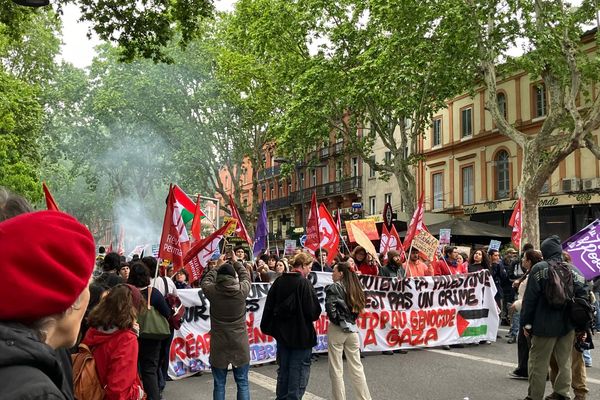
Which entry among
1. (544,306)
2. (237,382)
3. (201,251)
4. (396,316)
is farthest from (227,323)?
(396,316)

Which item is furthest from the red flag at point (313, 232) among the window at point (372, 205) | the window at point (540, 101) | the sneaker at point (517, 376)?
the window at point (372, 205)

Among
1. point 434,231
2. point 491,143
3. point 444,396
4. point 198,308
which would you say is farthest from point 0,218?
point 491,143

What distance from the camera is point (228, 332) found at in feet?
21.1

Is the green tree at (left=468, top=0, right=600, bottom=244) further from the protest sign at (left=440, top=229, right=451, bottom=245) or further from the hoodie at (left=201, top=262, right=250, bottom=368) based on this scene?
the hoodie at (left=201, top=262, right=250, bottom=368)

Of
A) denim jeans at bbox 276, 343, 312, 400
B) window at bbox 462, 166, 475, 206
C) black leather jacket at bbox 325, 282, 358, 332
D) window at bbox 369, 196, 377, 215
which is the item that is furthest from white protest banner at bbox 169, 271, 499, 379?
window at bbox 369, 196, 377, 215

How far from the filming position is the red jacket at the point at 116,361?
4016 millimetres

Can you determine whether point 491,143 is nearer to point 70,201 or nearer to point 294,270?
point 294,270

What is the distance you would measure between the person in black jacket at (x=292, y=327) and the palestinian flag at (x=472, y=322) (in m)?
5.47

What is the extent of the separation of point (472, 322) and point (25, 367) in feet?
35.6

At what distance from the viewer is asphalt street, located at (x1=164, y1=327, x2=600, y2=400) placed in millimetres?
7410

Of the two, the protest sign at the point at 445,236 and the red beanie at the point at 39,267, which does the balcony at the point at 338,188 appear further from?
the red beanie at the point at 39,267

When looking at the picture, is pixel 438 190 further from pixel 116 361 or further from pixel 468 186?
pixel 116 361

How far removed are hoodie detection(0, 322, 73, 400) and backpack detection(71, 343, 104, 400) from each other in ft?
9.62

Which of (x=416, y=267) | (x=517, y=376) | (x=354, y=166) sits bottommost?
(x=517, y=376)
